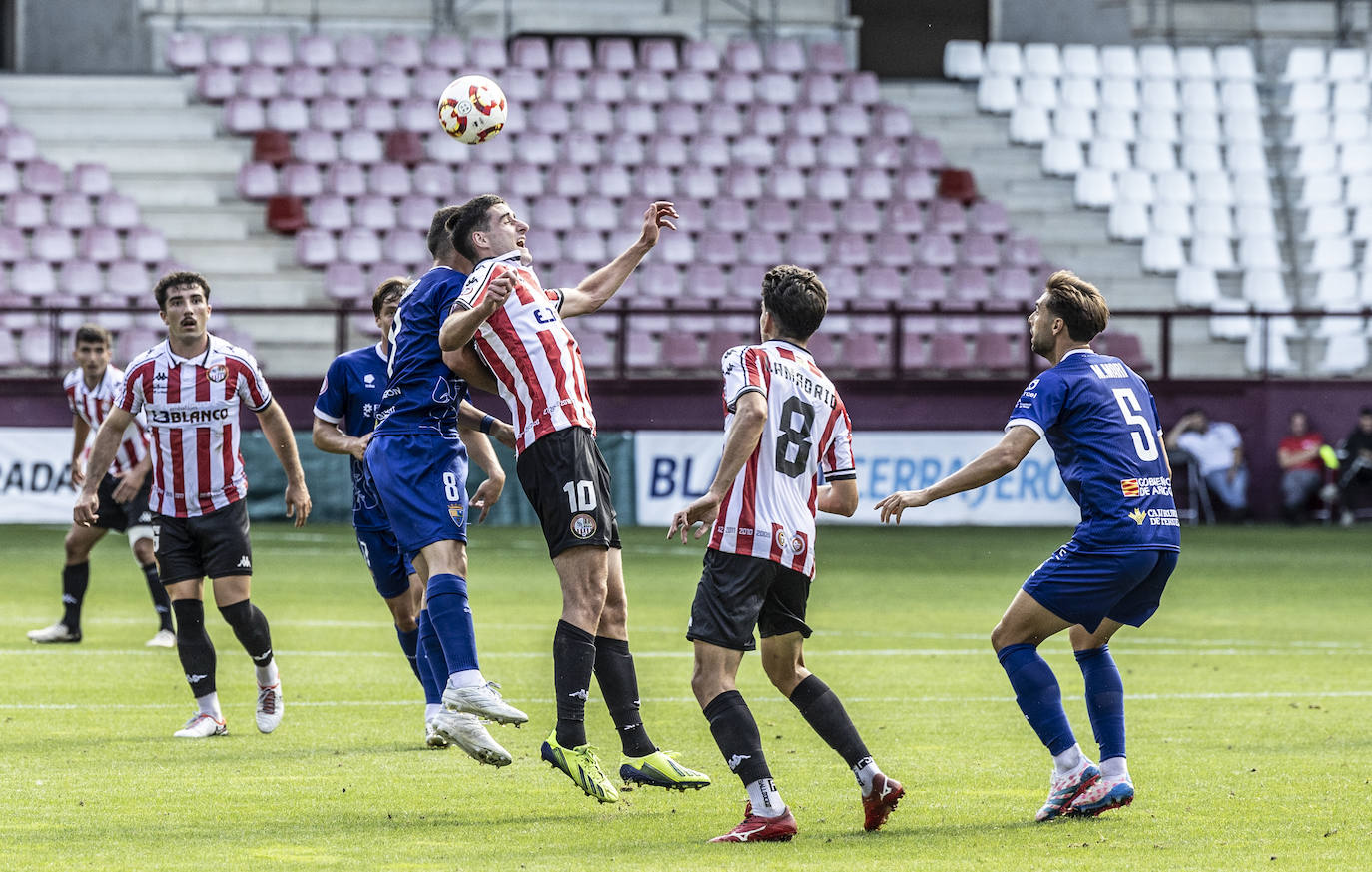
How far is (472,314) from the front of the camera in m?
6.37

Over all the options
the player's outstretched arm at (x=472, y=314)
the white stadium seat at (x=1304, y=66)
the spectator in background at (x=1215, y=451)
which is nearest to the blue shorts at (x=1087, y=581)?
the player's outstretched arm at (x=472, y=314)

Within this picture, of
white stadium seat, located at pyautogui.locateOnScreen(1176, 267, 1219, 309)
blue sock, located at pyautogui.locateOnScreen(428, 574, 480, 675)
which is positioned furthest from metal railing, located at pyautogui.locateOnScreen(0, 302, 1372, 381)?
blue sock, located at pyautogui.locateOnScreen(428, 574, 480, 675)

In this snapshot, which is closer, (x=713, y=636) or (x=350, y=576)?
(x=713, y=636)

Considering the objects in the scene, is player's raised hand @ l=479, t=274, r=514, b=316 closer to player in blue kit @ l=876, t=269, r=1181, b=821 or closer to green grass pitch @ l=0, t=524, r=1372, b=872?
player in blue kit @ l=876, t=269, r=1181, b=821

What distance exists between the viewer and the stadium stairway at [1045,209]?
2552 cm

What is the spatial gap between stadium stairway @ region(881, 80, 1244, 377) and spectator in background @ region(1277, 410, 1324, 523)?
2.31 m

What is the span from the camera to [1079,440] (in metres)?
6.37

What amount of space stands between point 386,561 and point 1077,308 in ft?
11.4

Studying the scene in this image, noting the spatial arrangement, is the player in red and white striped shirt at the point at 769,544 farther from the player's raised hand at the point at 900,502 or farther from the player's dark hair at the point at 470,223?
the player's dark hair at the point at 470,223

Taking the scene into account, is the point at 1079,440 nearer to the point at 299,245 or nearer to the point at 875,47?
the point at 299,245


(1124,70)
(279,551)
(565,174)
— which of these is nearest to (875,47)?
(1124,70)

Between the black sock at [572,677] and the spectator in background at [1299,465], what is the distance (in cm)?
1823

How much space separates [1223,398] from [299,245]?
12282 millimetres

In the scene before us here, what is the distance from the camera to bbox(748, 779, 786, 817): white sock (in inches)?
230
